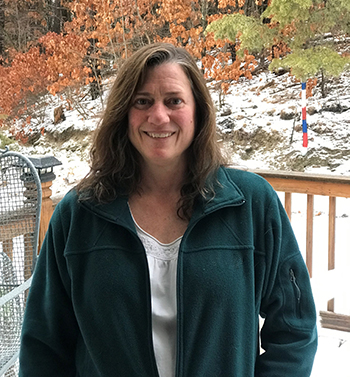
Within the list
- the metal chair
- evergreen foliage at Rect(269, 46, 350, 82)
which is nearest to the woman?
the metal chair

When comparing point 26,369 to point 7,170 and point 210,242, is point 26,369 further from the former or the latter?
point 7,170

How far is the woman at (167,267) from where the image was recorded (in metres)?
0.62

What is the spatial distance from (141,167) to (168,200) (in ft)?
0.22

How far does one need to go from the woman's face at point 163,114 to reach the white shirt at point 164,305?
14 centimetres

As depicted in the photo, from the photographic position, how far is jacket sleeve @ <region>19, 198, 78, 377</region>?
66 centimetres

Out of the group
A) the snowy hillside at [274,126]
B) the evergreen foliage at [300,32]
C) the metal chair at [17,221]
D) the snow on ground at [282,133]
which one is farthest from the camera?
the snowy hillside at [274,126]

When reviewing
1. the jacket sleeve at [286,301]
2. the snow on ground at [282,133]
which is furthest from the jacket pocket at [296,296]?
the snow on ground at [282,133]

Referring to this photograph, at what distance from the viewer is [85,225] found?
66 centimetres

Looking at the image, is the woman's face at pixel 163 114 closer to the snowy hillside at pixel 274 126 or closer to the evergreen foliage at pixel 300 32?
the snowy hillside at pixel 274 126

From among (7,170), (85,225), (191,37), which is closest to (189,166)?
(85,225)

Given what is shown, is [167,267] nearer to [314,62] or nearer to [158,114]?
[158,114]

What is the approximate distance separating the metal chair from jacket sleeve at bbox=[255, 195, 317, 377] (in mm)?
694

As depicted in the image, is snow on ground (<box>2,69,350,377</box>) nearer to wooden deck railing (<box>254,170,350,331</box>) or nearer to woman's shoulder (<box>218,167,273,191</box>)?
A: wooden deck railing (<box>254,170,350,331</box>)

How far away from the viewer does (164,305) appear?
0.63 m
